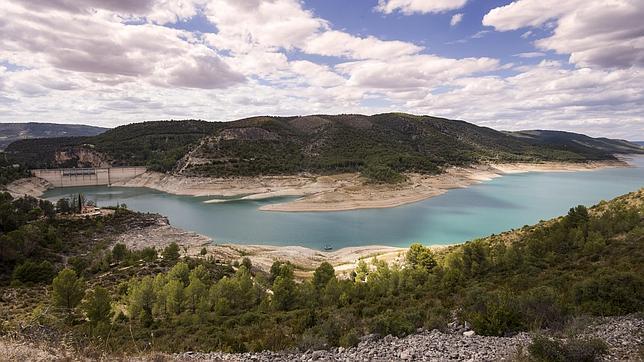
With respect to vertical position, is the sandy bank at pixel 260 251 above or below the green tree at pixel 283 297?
below

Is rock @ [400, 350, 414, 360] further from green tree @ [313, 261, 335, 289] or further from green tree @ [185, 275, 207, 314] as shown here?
green tree @ [313, 261, 335, 289]

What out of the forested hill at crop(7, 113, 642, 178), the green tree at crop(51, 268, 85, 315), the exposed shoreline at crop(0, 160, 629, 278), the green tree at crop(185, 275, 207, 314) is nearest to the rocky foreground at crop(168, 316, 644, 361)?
the green tree at crop(185, 275, 207, 314)

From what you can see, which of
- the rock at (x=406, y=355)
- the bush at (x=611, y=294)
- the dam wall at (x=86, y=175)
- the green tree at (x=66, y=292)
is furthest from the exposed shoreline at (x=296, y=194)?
the rock at (x=406, y=355)

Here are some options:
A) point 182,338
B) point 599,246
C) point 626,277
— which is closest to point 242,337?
point 182,338

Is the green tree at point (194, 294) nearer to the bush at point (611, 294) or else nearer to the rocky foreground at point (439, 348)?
the rocky foreground at point (439, 348)

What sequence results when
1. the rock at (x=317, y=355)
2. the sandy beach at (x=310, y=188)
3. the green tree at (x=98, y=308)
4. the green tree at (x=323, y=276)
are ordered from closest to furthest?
1. the rock at (x=317, y=355)
2. the green tree at (x=98, y=308)
3. the green tree at (x=323, y=276)
4. the sandy beach at (x=310, y=188)

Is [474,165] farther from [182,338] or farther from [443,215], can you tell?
[182,338]
